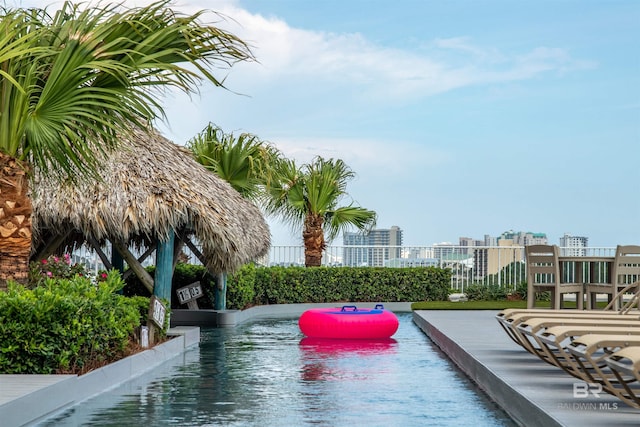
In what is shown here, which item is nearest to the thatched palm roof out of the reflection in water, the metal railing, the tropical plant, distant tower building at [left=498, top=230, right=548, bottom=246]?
the reflection in water

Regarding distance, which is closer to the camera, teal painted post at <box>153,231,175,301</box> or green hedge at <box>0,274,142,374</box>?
green hedge at <box>0,274,142,374</box>

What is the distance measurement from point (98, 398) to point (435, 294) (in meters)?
19.4

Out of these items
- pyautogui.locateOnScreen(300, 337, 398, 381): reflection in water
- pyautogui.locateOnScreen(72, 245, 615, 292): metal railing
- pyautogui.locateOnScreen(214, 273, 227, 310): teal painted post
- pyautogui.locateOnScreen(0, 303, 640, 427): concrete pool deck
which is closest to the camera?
pyautogui.locateOnScreen(0, 303, 640, 427): concrete pool deck

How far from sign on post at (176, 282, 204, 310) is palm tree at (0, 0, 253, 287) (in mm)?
10085

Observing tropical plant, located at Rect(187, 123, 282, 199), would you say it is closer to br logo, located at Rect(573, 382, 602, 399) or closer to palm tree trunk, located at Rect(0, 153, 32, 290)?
palm tree trunk, located at Rect(0, 153, 32, 290)

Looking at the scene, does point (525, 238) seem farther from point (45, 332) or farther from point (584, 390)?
point (45, 332)

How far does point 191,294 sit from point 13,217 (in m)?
10.8

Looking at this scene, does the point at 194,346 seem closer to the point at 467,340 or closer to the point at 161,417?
the point at 467,340

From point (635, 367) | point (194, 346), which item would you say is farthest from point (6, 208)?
point (635, 367)

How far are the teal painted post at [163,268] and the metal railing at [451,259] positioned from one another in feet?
41.0

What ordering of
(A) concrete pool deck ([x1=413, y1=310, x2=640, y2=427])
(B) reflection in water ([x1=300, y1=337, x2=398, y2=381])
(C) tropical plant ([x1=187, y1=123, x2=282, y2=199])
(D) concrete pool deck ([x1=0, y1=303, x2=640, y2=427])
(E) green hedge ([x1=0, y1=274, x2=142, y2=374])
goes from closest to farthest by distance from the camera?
(A) concrete pool deck ([x1=413, y1=310, x2=640, y2=427]), (D) concrete pool deck ([x1=0, y1=303, x2=640, y2=427]), (E) green hedge ([x1=0, y1=274, x2=142, y2=374]), (B) reflection in water ([x1=300, y1=337, x2=398, y2=381]), (C) tropical plant ([x1=187, y1=123, x2=282, y2=199])

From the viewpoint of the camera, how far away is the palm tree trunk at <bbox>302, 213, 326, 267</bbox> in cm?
2903

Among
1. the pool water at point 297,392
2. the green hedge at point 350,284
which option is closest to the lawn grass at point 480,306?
the green hedge at point 350,284

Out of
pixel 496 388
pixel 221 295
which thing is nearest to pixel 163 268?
pixel 221 295
